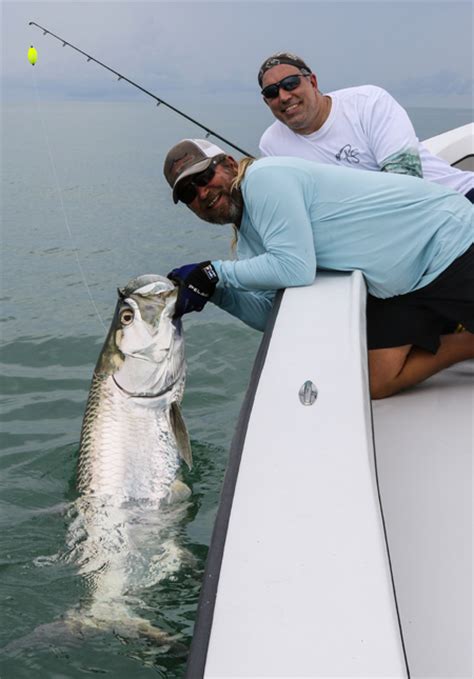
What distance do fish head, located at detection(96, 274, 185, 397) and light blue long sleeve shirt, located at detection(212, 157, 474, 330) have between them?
0.67ft

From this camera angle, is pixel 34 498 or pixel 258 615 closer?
pixel 258 615

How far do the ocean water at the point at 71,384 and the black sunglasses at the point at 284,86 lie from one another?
1591 millimetres

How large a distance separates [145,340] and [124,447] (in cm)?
34

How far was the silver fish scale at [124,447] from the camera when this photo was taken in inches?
111

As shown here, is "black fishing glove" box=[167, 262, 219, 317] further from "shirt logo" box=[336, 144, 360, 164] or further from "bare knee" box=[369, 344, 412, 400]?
"shirt logo" box=[336, 144, 360, 164]

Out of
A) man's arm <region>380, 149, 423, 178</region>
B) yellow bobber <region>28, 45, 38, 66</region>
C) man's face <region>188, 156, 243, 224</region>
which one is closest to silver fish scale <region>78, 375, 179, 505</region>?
man's face <region>188, 156, 243, 224</region>

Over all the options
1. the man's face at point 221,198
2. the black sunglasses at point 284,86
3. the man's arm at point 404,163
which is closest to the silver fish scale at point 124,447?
the man's face at point 221,198

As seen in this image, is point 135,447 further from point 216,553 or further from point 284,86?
point 284,86

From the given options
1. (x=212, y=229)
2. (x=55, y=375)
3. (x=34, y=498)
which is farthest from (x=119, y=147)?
(x=34, y=498)

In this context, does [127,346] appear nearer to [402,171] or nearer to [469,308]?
[469,308]

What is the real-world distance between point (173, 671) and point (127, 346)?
98 cm

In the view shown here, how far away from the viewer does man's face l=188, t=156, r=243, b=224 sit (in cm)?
284

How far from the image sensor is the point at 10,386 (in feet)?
17.8

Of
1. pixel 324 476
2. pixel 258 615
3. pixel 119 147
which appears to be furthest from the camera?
pixel 119 147
